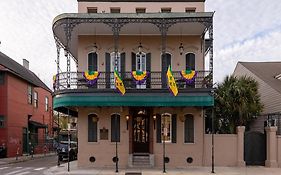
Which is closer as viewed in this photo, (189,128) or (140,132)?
(189,128)

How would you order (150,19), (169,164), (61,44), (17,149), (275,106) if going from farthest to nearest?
1. (17,149)
2. (275,106)
3. (61,44)
4. (169,164)
5. (150,19)

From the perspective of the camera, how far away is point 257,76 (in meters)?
30.9

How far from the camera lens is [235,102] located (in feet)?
83.0

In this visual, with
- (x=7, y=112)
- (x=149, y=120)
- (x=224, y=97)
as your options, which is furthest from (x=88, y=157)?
(x=7, y=112)

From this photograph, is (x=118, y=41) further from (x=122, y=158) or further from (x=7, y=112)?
(x=7, y=112)

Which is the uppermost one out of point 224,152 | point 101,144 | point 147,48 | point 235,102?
point 147,48

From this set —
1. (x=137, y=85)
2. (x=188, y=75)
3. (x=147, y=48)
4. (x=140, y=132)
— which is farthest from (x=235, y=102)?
(x=137, y=85)

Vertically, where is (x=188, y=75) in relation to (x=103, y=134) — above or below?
above

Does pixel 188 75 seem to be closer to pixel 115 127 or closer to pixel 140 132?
pixel 140 132

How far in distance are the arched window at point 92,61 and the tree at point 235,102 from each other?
9.16 metres

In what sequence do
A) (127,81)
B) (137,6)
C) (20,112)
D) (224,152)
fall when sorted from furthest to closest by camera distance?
(20,112) → (137,6) → (224,152) → (127,81)

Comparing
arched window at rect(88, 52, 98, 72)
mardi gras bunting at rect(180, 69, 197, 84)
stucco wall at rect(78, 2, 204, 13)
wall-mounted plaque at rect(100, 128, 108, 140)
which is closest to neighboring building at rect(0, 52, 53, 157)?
arched window at rect(88, 52, 98, 72)

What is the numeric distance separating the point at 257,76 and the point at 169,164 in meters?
13.9

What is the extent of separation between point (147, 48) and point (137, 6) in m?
2.89
